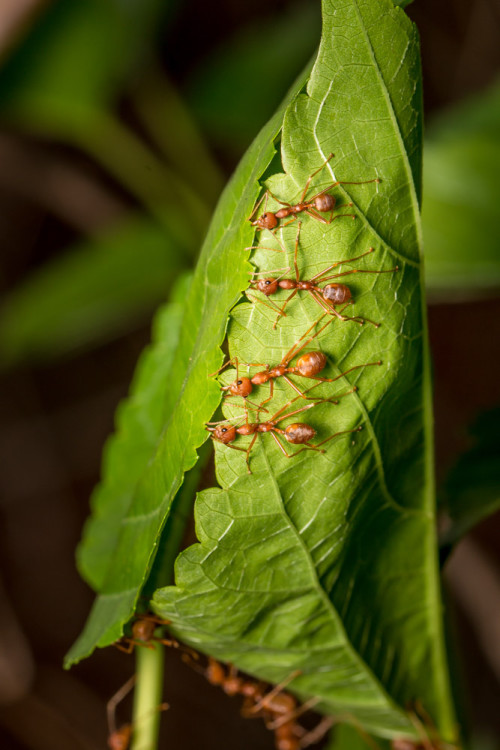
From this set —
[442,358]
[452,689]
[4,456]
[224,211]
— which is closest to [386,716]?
[452,689]

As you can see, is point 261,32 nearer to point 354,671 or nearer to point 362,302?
point 362,302

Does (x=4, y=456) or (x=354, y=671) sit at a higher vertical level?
(x=4, y=456)

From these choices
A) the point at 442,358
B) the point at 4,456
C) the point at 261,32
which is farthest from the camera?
the point at 4,456

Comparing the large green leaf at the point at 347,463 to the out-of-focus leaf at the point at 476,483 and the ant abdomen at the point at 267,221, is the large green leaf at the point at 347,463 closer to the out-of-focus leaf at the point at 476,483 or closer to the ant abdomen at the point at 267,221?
the ant abdomen at the point at 267,221

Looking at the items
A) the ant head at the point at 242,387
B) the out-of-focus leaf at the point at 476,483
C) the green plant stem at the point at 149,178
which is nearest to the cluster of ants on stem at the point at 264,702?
the out-of-focus leaf at the point at 476,483

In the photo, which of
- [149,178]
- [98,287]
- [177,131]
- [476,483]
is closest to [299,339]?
[476,483]

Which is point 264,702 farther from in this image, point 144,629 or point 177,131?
point 177,131
